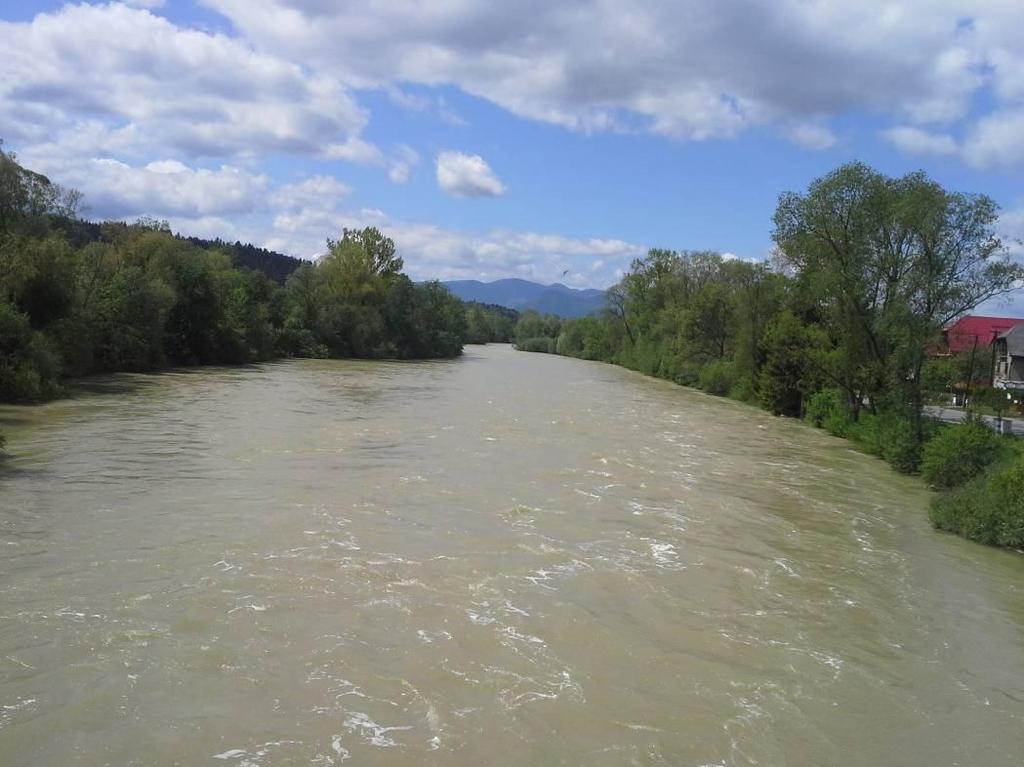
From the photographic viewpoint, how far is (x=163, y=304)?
44.0m

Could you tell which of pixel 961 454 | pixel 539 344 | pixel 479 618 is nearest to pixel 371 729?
pixel 479 618

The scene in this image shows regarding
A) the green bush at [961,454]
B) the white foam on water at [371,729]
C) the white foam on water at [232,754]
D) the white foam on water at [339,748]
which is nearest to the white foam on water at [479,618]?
the white foam on water at [371,729]

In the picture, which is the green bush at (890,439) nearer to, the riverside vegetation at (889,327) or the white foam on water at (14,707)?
the riverside vegetation at (889,327)

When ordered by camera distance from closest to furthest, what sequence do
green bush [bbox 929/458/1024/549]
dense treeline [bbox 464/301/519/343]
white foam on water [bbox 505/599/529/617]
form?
1. white foam on water [bbox 505/599/529/617]
2. green bush [bbox 929/458/1024/549]
3. dense treeline [bbox 464/301/519/343]

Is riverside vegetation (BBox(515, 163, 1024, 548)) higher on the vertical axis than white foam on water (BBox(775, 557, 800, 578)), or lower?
higher

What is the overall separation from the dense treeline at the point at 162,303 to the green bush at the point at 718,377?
31.1 m

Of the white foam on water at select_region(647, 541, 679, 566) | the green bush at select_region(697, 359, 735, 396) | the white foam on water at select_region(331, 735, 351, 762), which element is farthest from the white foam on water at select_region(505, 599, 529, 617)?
the green bush at select_region(697, 359, 735, 396)

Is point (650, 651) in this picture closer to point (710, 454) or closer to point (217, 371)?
point (710, 454)

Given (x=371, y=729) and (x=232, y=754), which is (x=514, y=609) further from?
(x=232, y=754)

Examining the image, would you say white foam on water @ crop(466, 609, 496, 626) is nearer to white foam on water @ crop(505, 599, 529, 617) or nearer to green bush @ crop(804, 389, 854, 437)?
white foam on water @ crop(505, 599, 529, 617)

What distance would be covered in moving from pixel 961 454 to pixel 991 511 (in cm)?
578

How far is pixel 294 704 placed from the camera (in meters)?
7.00

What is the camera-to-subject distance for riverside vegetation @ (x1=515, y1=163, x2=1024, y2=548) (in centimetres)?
1981

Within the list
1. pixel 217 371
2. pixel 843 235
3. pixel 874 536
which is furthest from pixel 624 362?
pixel 874 536
